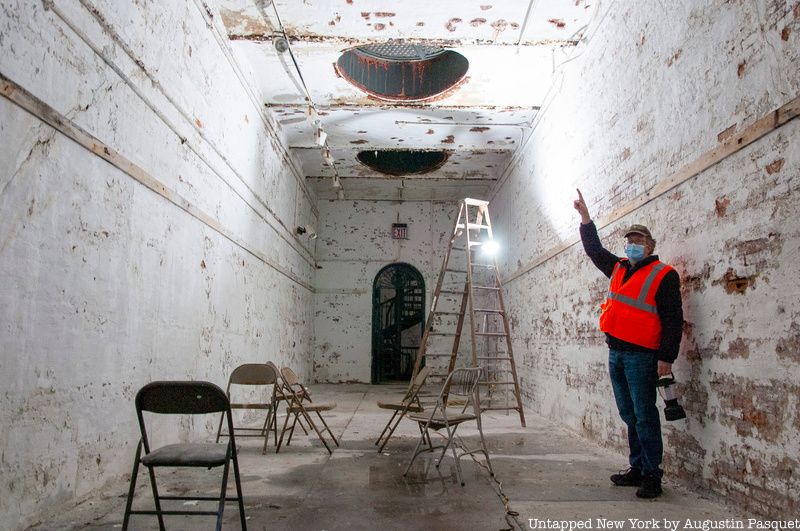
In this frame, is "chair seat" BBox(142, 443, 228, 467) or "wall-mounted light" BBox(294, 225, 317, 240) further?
"wall-mounted light" BBox(294, 225, 317, 240)

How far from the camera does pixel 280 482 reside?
138 inches

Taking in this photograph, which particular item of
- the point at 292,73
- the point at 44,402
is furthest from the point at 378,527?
the point at 292,73

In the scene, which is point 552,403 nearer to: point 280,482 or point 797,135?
point 280,482

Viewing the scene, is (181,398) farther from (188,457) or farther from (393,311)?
(393,311)

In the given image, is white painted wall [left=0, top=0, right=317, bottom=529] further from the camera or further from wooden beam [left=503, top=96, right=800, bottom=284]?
wooden beam [left=503, top=96, right=800, bottom=284]

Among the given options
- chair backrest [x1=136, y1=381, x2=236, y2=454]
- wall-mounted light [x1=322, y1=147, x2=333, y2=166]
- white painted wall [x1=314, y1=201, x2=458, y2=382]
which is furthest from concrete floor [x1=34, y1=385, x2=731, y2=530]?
white painted wall [x1=314, y1=201, x2=458, y2=382]

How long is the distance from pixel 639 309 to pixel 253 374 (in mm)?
3340

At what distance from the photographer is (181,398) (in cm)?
233

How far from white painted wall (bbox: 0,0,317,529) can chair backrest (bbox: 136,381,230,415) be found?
0.66 m

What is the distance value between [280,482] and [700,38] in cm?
395

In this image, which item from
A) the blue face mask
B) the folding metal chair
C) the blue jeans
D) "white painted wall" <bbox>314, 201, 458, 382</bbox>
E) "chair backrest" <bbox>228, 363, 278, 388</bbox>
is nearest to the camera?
the folding metal chair

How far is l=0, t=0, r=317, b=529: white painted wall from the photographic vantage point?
8.03 ft

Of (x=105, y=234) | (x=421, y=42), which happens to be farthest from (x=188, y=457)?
(x=421, y=42)

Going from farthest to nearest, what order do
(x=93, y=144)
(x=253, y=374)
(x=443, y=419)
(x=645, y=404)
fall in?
1. (x=253, y=374)
2. (x=443, y=419)
3. (x=645, y=404)
4. (x=93, y=144)
